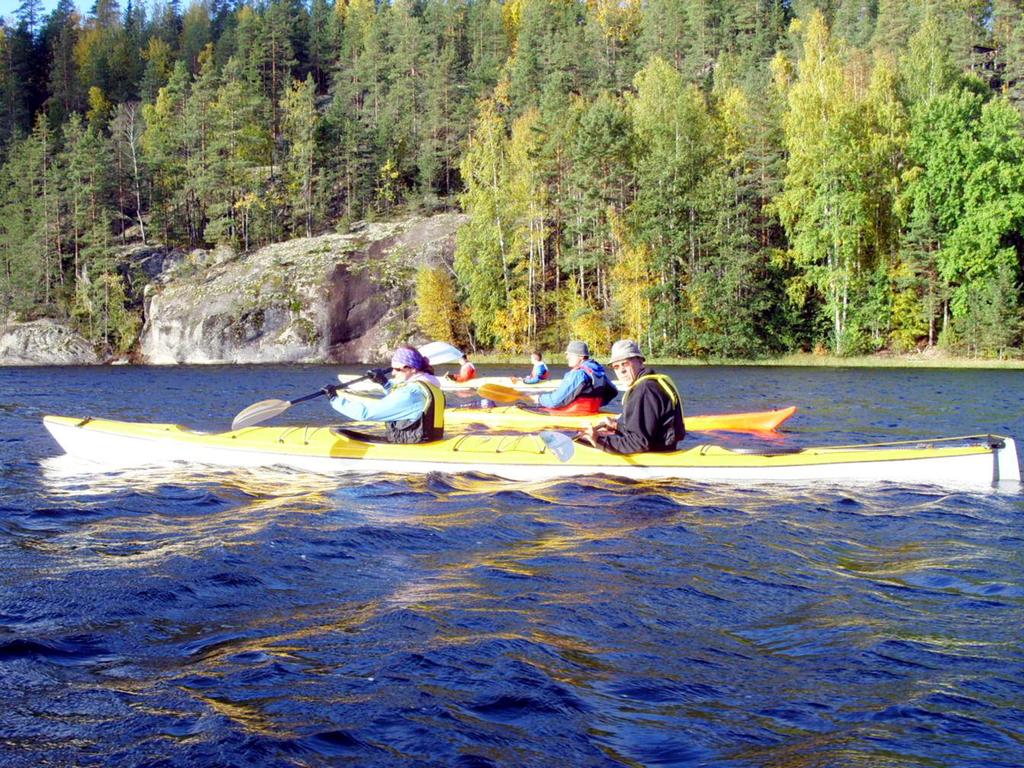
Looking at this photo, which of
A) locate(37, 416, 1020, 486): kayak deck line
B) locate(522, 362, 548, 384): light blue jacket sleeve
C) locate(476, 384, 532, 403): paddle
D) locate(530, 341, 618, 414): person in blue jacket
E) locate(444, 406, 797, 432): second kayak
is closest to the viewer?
locate(37, 416, 1020, 486): kayak deck line

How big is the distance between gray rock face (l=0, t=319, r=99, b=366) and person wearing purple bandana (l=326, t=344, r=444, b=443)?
41.5m

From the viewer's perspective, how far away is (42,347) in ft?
153

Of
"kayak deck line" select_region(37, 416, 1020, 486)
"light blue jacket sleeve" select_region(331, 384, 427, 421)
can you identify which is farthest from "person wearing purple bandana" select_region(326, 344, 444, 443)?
"kayak deck line" select_region(37, 416, 1020, 486)

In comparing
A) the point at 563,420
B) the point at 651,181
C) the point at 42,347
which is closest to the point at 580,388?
the point at 563,420

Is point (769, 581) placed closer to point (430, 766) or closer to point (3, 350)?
point (430, 766)

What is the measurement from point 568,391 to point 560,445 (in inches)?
163

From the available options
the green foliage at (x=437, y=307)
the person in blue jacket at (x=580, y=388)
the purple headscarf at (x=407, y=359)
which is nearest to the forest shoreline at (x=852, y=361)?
the green foliage at (x=437, y=307)

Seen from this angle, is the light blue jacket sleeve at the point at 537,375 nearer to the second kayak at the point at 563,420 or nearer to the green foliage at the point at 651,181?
the second kayak at the point at 563,420

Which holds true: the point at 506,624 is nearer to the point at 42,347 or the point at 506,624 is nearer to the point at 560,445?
the point at 560,445

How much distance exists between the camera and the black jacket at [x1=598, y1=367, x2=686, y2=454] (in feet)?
28.4

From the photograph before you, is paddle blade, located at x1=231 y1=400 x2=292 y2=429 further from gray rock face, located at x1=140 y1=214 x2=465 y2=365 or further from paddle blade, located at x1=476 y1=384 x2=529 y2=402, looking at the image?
gray rock face, located at x1=140 y1=214 x2=465 y2=365

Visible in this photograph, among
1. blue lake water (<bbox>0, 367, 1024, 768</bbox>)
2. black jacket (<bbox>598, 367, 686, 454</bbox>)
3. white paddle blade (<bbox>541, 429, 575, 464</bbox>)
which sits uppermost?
black jacket (<bbox>598, 367, 686, 454</bbox>)

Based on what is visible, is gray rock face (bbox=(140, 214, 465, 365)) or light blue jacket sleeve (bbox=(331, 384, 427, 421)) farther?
gray rock face (bbox=(140, 214, 465, 365))

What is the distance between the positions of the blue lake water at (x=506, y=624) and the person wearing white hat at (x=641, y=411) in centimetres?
40
